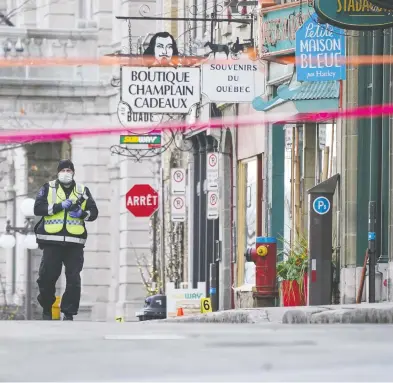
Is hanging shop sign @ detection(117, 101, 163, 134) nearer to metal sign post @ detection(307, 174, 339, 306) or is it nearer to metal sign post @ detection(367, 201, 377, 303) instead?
metal sign post @ detection(307, 174, 339, 306)

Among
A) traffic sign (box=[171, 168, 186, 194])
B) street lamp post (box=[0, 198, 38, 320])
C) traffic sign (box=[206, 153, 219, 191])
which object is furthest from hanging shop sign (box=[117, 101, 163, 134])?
street lamp post (box=[0, 198, 38, 320])

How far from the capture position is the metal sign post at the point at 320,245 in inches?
968

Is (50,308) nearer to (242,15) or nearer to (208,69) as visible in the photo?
(208,69)

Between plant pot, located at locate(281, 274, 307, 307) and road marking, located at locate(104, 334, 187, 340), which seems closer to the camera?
road marking, located at locate(104, 334, 187, 340)

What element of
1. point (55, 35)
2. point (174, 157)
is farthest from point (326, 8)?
point (55, 35)

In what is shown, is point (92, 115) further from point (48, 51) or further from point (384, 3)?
point (384, 3)

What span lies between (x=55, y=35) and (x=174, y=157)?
238 inches

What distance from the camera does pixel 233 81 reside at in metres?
30.2

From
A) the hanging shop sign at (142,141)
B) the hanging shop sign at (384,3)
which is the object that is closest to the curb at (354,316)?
the hanging shop sign at (384,3)

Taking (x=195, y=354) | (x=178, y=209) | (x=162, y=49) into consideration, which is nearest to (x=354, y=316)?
(x=195, y=354)

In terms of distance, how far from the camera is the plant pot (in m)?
26.1

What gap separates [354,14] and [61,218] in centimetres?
426

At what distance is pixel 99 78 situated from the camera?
46625 mm

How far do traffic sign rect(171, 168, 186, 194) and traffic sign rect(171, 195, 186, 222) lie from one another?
6.9 inches
